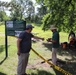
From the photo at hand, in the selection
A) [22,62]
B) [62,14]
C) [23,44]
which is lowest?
[22,62]

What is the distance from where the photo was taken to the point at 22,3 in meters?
112

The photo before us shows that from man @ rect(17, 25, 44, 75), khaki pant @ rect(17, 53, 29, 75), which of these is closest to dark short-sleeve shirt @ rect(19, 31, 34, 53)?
man @ rect(17, 25, 44, 75)

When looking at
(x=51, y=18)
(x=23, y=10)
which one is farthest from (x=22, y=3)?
(x=51, y=18)

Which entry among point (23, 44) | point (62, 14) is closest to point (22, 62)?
point (23, 44)

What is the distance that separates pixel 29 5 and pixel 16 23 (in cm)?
10274

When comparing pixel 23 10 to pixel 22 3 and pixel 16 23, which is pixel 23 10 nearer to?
pixel 22 3

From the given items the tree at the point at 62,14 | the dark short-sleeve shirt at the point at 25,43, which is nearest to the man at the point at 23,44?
the dark short-sleeve shirt at the point at 25,43

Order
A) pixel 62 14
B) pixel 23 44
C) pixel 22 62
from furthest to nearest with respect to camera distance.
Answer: pixel 62 14, pixel 22 62, pixel 23 44

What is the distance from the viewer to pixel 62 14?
65.3 feet

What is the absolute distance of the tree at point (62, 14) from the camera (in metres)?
19.1

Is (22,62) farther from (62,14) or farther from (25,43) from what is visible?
(62,14)

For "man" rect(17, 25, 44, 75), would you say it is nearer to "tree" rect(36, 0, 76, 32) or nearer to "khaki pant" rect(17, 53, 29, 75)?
"khaki pant" rect(17, 53, 29, 75)

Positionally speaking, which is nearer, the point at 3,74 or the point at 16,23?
the point at 3,74

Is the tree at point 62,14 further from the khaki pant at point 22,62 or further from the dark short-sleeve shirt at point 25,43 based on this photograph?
the khaki pant at point 22,62
